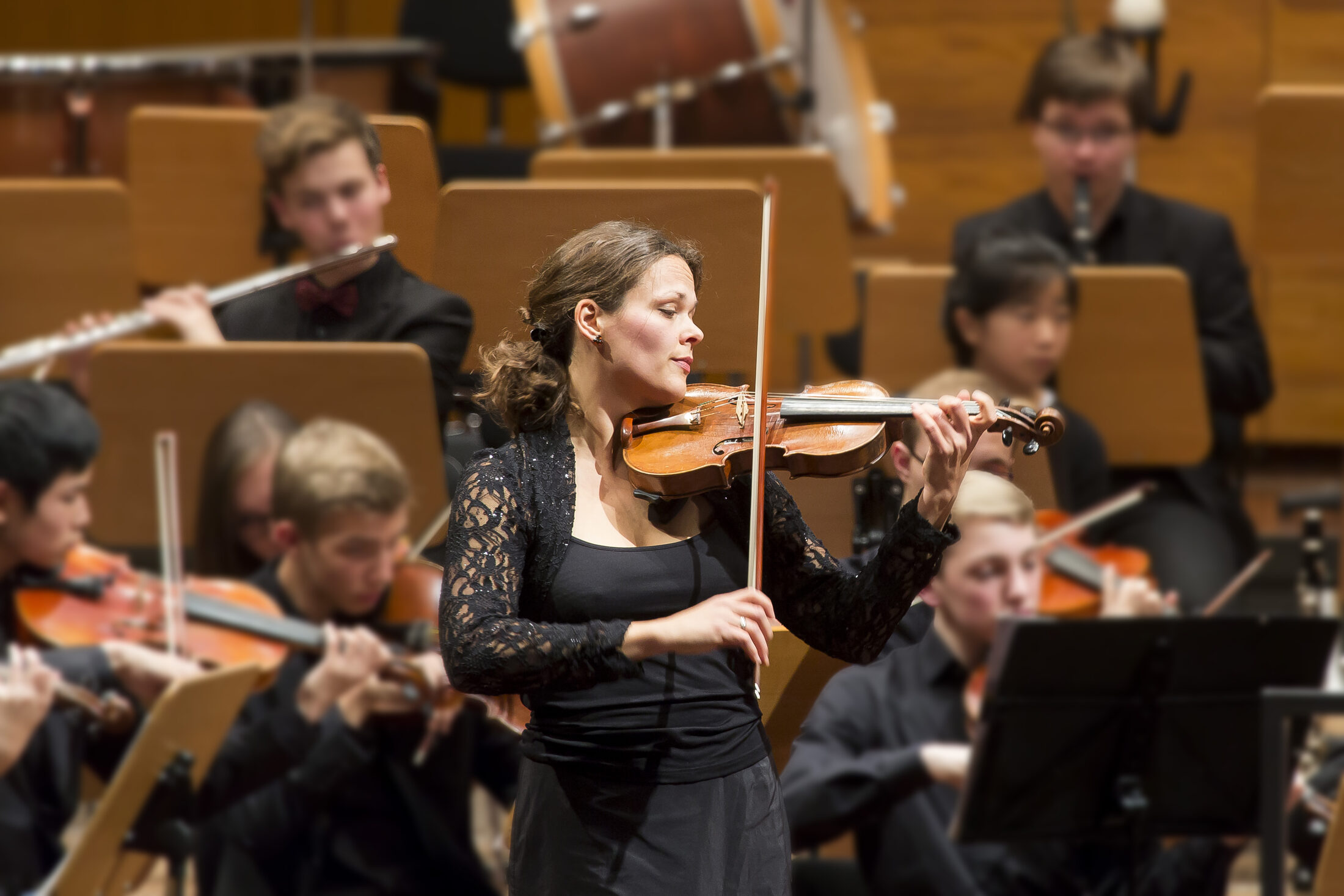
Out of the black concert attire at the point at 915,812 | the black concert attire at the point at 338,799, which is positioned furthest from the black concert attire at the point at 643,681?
the black concert attire at the point at 338,799

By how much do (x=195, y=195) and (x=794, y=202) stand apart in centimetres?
106

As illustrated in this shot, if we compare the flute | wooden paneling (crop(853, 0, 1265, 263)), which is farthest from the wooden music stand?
wooden paneling (crop(853, 0, 1265, 263))

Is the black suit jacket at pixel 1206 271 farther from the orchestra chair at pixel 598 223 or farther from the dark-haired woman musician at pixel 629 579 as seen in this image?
the dark-haired woman musician at pixel 629 579

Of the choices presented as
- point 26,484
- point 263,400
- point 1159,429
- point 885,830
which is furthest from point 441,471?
Result: point 1159,429

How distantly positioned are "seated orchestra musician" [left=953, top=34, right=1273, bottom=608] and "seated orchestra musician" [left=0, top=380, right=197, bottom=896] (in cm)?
153

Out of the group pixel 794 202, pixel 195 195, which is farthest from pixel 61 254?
pixel 794 202

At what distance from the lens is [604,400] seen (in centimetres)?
125

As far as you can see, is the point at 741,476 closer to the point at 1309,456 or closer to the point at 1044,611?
the point at 1044,611

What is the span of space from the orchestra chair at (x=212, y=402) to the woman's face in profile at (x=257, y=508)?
0.24 feet

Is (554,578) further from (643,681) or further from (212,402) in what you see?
(212,402)

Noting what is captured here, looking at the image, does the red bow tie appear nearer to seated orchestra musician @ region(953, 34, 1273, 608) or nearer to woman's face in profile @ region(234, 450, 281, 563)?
woman's face in profile @ region(234, 450, 281, 563)

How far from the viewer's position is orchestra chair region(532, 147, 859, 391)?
297 cm

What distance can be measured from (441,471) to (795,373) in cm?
145

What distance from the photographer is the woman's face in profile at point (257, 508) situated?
2559 mm
